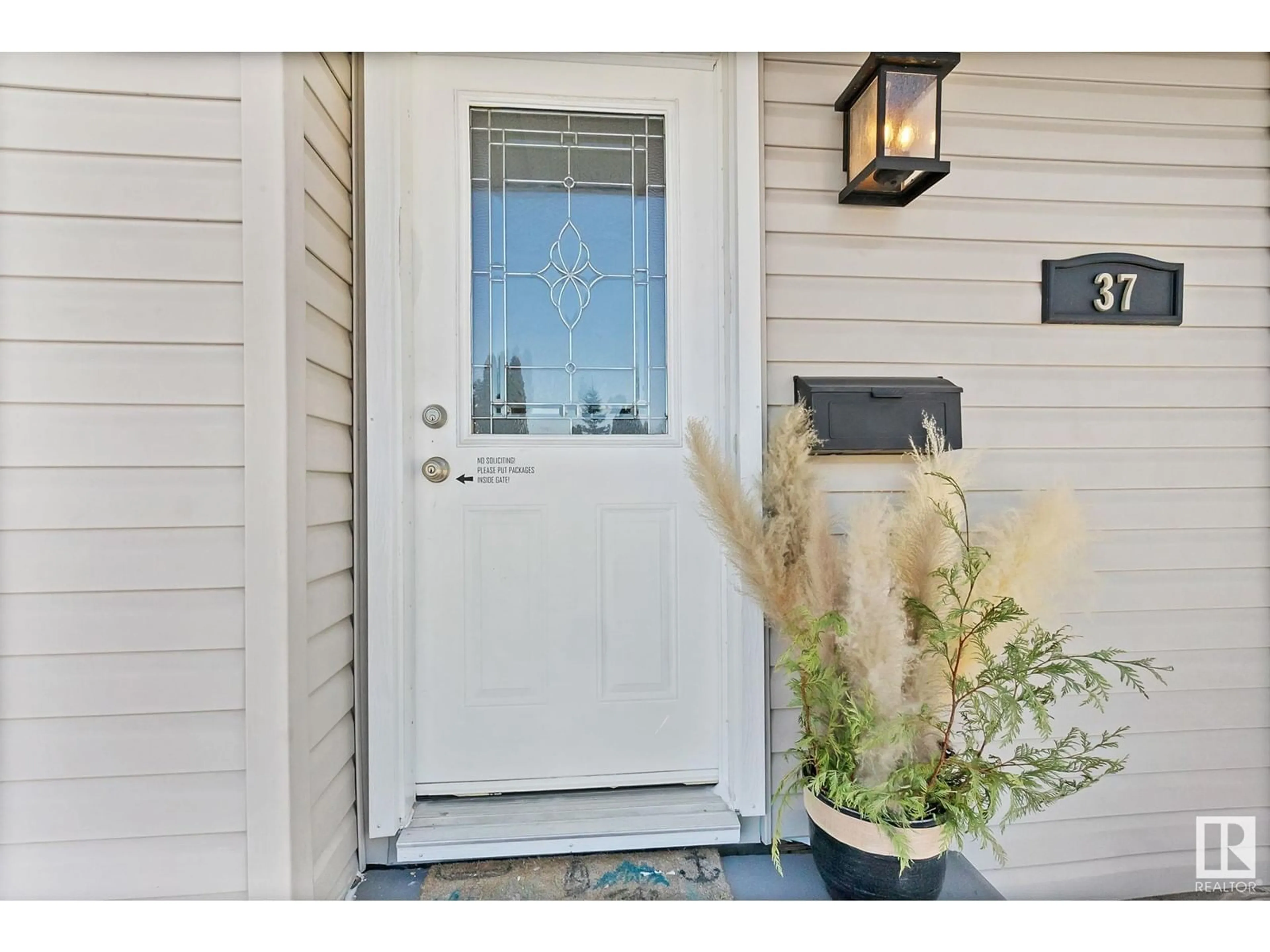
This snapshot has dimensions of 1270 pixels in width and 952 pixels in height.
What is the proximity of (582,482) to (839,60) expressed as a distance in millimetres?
1197

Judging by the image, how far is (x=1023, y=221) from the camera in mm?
1362

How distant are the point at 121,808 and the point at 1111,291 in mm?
2440

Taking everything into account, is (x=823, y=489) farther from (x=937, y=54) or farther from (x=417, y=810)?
(x=417, y=810)

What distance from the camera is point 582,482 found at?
52.4 inches

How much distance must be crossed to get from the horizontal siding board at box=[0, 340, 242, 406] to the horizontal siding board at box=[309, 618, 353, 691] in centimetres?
48

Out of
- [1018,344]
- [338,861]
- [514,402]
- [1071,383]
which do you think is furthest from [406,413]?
[1071,383]

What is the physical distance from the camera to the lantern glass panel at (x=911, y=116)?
3.76 feet

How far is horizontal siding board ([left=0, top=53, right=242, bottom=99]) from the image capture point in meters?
0.92

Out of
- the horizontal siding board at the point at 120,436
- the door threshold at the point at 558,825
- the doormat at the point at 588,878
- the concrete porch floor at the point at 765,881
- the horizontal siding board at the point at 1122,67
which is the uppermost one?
the horizontal siding board at the point at 1122,67

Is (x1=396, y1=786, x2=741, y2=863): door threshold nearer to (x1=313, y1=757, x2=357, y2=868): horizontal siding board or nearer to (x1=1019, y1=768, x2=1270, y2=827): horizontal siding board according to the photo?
(x1=313, y1=757, x2=357, y2=868): horizontal siding board

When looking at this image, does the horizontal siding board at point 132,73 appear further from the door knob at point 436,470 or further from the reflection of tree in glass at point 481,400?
the door knob at point 436,470

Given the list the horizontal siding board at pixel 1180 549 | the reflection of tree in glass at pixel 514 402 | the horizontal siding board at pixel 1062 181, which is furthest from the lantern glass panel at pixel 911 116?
the horizontal siding board at pixel 1180 549

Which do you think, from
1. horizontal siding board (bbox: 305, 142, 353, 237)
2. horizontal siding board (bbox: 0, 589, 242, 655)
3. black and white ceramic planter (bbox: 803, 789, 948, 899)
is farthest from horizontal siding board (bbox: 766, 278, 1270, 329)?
horizontal siding board (bbox: 0, 589, 242, 655)

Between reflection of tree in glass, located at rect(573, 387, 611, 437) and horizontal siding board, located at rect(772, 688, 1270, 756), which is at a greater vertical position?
reflection of tree in glass, located at rect(573, 387, 611, 437)
